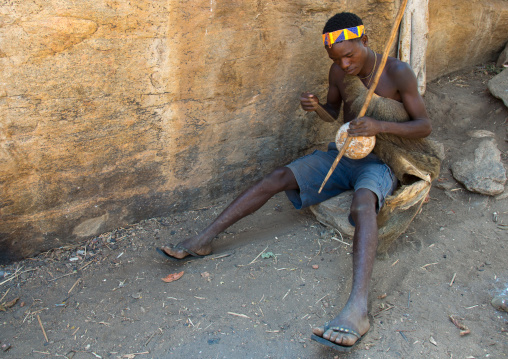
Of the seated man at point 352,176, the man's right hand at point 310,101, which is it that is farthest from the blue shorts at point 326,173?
the man's right hand at point 310,101

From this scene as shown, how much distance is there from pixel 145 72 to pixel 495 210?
8.26 ft

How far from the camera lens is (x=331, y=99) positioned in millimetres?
3021

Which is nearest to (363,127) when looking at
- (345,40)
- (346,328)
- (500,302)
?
(345,40)

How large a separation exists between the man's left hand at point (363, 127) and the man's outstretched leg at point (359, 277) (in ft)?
1.05

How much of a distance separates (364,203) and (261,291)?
0.77 m

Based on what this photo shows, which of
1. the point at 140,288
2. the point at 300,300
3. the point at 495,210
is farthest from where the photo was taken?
the point at 495,210

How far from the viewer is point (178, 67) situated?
2736 mm

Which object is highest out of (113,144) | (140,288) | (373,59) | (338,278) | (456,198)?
(373,59)

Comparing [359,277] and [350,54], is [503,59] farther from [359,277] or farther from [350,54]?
[359,277]

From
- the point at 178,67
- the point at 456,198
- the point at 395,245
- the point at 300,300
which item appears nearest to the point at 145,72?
the point at 178,67

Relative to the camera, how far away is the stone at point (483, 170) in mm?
3178

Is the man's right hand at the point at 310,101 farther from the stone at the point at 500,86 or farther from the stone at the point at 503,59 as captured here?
the stone at the point at 503,59

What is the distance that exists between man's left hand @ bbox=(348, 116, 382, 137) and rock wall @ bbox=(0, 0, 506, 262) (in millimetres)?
847

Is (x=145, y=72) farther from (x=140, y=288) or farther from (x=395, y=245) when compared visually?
(x=395, y=245)
